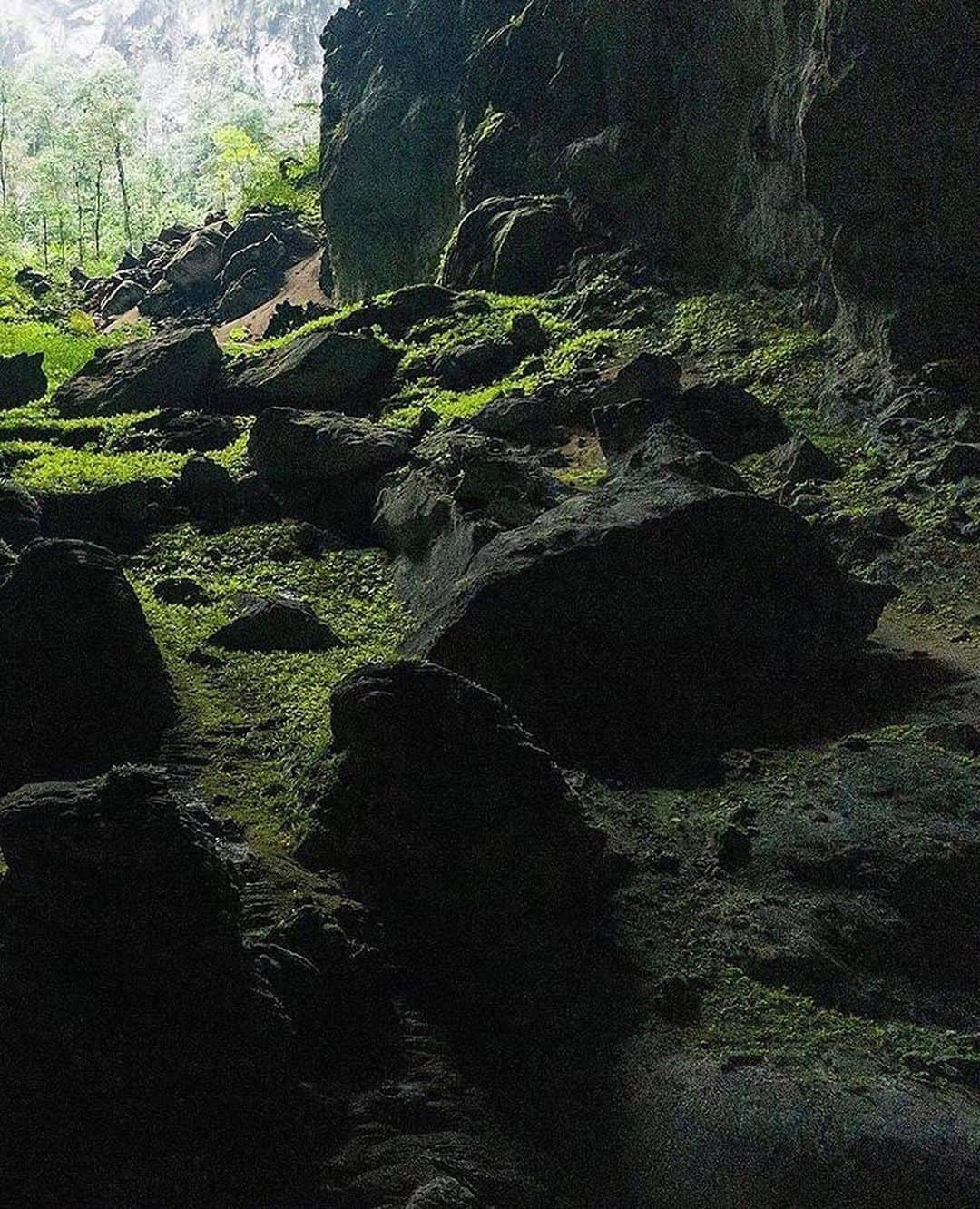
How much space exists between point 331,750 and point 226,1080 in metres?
2.34

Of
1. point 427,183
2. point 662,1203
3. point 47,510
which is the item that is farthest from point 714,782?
point 427,183

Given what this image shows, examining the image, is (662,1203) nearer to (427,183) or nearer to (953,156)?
(953,156)

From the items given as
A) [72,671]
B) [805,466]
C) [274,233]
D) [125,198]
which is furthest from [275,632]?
[125,198]

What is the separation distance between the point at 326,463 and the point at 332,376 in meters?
4.94

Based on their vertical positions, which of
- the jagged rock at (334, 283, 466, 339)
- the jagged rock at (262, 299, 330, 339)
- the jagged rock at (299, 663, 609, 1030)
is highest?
the jagged rock at (262, 299, 330, 339)

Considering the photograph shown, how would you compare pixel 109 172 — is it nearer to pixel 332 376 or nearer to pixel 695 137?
pixel 695 137

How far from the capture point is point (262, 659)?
9.75 meters

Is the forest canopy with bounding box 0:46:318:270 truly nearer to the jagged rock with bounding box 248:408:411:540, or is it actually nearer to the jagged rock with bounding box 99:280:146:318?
the jagged rock with bounding box 99:280:146:318

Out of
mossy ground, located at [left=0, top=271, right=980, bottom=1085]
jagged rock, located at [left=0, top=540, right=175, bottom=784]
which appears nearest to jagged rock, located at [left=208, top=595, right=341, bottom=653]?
mossy ground, located at [left=0, top=271, right=980, bottom=1085]

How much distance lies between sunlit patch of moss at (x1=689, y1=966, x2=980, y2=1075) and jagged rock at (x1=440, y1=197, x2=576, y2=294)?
19.2 metres

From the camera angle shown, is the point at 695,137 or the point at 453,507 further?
the point at 695,137

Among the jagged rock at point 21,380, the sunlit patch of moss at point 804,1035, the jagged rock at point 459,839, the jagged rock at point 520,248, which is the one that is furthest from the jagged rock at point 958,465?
the jagged rock at point 21,380

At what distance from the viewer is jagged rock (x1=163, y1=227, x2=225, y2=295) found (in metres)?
41.3

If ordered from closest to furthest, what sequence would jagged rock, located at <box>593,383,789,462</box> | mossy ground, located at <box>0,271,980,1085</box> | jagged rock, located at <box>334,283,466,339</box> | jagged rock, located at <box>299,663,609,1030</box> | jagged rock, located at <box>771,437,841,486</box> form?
1. mossy ground, located at <box>0,271,980,1085</box>
2. jagged rock, located at <box>299,663,609,1030</box>
3. jagged rock, located at <box>771,437,841,486</box>
4. jagged rock, located at <box>593,383,789,462</box>
5. jagged rock, located at <box>334,283,466,339</box>
